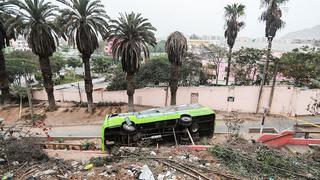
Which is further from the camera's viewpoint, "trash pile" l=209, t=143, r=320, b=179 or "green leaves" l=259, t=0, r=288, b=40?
"green leaves" l=259, t=0, r=288, b=40

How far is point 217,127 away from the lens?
63.6 ft

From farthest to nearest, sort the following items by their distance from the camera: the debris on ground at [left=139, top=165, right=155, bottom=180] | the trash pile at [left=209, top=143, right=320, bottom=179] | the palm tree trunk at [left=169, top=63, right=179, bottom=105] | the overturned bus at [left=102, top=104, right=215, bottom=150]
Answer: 1. the palm tree trunk at [left=169, top=63, right=179, bottom=105]
2. the overturned bus at [left=102, top=104, right=215, bottom=150]
3. the trash pile at [left=209, top=143, right=320, bottom=179]
4. the debris on ground at [left=139, top=165, right=155, bottom=180]

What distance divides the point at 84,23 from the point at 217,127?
14.8 m

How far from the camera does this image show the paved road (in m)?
18.6

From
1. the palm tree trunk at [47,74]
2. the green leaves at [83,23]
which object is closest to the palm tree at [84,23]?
the green leaves at [83,23]

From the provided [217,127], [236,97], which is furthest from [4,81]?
[236,97]

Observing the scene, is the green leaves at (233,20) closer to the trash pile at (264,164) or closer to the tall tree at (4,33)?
the trash pile at (264,164)

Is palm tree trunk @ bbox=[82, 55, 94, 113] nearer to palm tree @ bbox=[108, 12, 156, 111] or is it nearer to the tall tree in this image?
palm tree @ bbox=[108, 12, 156, 111]

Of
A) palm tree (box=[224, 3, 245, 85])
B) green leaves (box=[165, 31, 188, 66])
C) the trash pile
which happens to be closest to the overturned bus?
the trash pile

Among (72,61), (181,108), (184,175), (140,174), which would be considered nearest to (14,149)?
(140,174)

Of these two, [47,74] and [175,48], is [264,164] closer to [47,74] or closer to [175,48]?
[175,48]

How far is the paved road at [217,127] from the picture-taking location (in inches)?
732

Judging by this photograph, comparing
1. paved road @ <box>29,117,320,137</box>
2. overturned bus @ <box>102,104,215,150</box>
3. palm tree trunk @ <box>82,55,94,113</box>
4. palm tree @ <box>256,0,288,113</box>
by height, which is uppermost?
palm tree @ <box>256,0,288,113</box>

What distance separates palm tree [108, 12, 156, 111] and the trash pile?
11.7m
